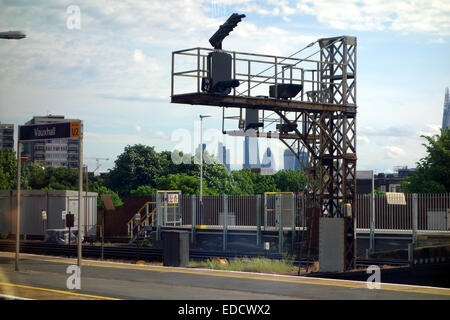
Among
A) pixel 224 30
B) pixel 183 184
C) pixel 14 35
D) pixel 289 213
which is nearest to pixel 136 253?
pixel 289 213

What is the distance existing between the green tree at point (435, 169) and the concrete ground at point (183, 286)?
35.8 m

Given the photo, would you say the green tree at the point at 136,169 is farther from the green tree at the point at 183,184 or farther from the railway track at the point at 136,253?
the railway track at the point at 136,253

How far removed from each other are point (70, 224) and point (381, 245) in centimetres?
1533

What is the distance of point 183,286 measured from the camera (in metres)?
16.0

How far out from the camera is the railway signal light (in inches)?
824

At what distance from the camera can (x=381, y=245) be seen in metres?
30.6

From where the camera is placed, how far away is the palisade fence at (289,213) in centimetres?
3362

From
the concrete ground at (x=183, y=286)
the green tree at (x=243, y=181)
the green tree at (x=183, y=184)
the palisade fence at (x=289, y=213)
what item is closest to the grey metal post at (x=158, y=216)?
the palisade fence at (x=289, y=213)

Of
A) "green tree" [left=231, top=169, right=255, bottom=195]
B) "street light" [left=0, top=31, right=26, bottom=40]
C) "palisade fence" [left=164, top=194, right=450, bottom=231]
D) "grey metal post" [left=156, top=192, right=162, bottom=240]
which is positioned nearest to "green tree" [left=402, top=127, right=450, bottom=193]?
"palisade fence" [left=164, top=194, right=450, bottom=231]

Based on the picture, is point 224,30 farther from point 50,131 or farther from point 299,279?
point 299,279

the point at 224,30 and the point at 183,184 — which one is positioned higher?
the point at 224,30

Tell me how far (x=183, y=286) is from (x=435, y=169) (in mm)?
40390
